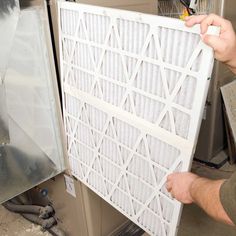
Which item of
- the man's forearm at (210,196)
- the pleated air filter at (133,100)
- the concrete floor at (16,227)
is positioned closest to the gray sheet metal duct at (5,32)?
the pleated air filter at (133,100)

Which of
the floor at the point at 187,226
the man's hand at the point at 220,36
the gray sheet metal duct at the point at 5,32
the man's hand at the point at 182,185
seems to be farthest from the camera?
the floor at the point at 187,226

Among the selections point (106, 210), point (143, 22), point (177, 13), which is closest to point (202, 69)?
point (143, 22)

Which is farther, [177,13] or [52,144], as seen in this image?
[177,13]

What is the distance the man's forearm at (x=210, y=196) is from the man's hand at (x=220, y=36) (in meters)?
0.32

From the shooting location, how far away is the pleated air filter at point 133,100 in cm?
74

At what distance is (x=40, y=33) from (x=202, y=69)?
0.68 meters

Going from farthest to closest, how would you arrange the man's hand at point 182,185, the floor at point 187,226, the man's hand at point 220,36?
the floor at point 187,226, the man's hand at point 182,185, the man's hand at point 220,36

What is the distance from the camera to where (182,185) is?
804mm

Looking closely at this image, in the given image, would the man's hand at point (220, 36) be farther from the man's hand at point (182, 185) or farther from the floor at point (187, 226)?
the floor at point (187, 226)

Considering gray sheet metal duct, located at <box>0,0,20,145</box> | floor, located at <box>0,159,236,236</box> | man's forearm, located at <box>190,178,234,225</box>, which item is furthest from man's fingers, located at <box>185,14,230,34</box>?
floor, located at <box>0,159,236,236</box>

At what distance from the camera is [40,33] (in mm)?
1108

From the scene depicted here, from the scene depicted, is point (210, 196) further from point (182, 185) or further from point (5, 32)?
point (5, 32)

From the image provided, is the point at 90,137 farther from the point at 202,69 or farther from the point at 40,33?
the point at 202,69

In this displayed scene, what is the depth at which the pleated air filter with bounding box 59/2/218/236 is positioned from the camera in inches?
29.3
